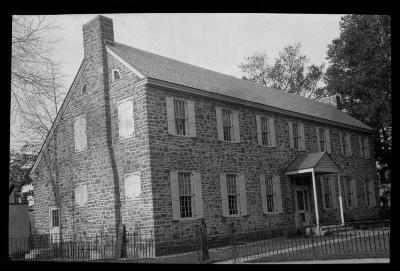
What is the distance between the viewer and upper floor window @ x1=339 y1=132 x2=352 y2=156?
82.5 feet

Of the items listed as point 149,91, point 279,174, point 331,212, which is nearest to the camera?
point 149,91

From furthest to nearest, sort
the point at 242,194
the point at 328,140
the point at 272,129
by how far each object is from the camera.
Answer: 1. the point at 328,140
2. the point at 272,129
3. the point at 242,194

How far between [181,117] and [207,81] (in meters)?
2.92

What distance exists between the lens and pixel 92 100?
1758cm

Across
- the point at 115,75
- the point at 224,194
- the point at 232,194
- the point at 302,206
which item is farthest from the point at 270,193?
the point at 115,75

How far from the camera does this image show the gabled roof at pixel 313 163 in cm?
2013

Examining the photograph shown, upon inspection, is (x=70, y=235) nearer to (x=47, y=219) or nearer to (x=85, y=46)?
(x=47, y=219)

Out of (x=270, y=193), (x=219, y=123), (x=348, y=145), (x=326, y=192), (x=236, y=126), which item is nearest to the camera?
(x=219, y=123)

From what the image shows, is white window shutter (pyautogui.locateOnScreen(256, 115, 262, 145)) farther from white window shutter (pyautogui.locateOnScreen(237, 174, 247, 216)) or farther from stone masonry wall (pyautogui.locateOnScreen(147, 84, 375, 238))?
white window shutter (pyautogui.locateOnScreen(237, 174, 247, 216))

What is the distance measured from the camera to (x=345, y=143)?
25578 millimetres

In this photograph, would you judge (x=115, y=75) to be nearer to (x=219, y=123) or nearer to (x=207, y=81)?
(x=207, y=81)

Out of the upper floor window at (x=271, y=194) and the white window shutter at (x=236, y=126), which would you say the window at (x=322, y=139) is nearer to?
the upper floor window at (x=271, y=194)
